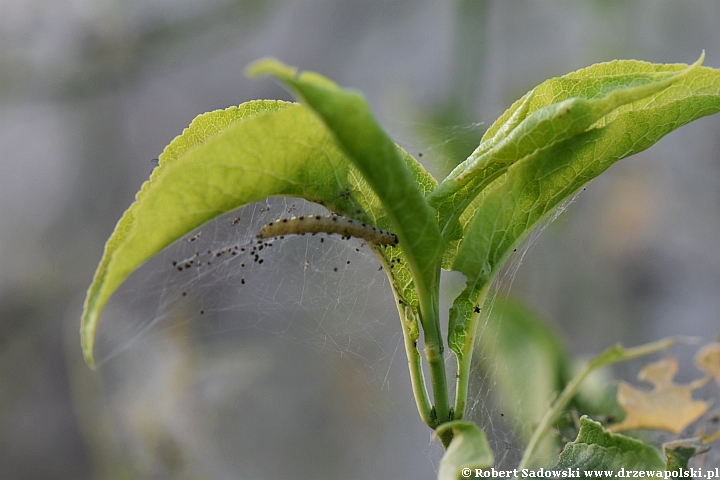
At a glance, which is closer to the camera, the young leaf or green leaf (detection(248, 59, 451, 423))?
green leaf (detection(248, 59, 451, 423))

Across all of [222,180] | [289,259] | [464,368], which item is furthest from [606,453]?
[289,259]

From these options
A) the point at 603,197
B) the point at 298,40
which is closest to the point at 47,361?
the point at 298,40

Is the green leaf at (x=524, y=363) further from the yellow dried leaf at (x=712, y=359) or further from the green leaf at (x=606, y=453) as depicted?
the green leaf at (x=606, y=453)

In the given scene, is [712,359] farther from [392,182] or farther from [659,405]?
[392,182]

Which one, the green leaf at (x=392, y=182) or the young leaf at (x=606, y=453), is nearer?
the green leaf at (x=392, y=182)

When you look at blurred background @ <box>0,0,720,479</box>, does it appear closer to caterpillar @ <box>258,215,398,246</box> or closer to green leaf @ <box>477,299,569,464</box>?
green leaf @ <box>477,299,569,464</box>

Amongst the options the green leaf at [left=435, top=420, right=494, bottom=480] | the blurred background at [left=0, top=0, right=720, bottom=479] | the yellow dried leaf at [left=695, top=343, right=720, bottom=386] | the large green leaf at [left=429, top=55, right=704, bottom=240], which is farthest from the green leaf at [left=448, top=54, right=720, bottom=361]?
the blurred background at [left=0, top=0, right=720, bottom=479]

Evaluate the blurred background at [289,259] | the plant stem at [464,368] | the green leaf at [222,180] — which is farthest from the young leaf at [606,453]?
the blurred background at [289,259]

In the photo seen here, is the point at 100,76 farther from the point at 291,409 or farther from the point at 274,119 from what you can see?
the point at 274,119
